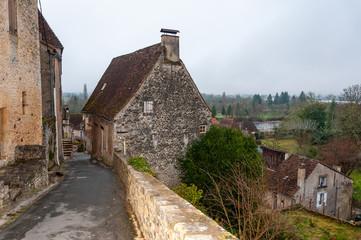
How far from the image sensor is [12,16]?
1012 centimetres

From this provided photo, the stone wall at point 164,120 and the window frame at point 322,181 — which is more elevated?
the stone wall at point 164,120

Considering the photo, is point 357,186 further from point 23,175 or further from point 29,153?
point 23,175

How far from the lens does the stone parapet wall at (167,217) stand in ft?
13.1

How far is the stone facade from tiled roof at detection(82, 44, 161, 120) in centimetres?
525

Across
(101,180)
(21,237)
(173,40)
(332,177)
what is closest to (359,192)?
(332,177)

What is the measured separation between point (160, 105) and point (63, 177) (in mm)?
7172

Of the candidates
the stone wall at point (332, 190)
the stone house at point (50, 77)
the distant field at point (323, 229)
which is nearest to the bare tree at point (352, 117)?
the stone wall at point (332, 190)

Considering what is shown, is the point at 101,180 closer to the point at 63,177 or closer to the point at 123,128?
the point at 63,177

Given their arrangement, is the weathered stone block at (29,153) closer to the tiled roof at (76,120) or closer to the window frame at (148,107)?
the window frame at (148,107)

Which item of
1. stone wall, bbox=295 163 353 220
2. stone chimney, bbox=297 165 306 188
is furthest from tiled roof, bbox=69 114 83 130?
stone wall, bbox=295 163 353 220

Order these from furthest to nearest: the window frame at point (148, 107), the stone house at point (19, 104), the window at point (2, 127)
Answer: the window frame at point (148, 107)
the window at point (2, 127)
the stone house at point (19, 104)

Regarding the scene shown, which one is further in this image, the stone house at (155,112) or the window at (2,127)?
the stone house at (155,112)

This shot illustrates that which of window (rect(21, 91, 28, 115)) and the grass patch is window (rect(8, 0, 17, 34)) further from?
the grass patch

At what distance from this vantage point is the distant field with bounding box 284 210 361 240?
59.3 ft
